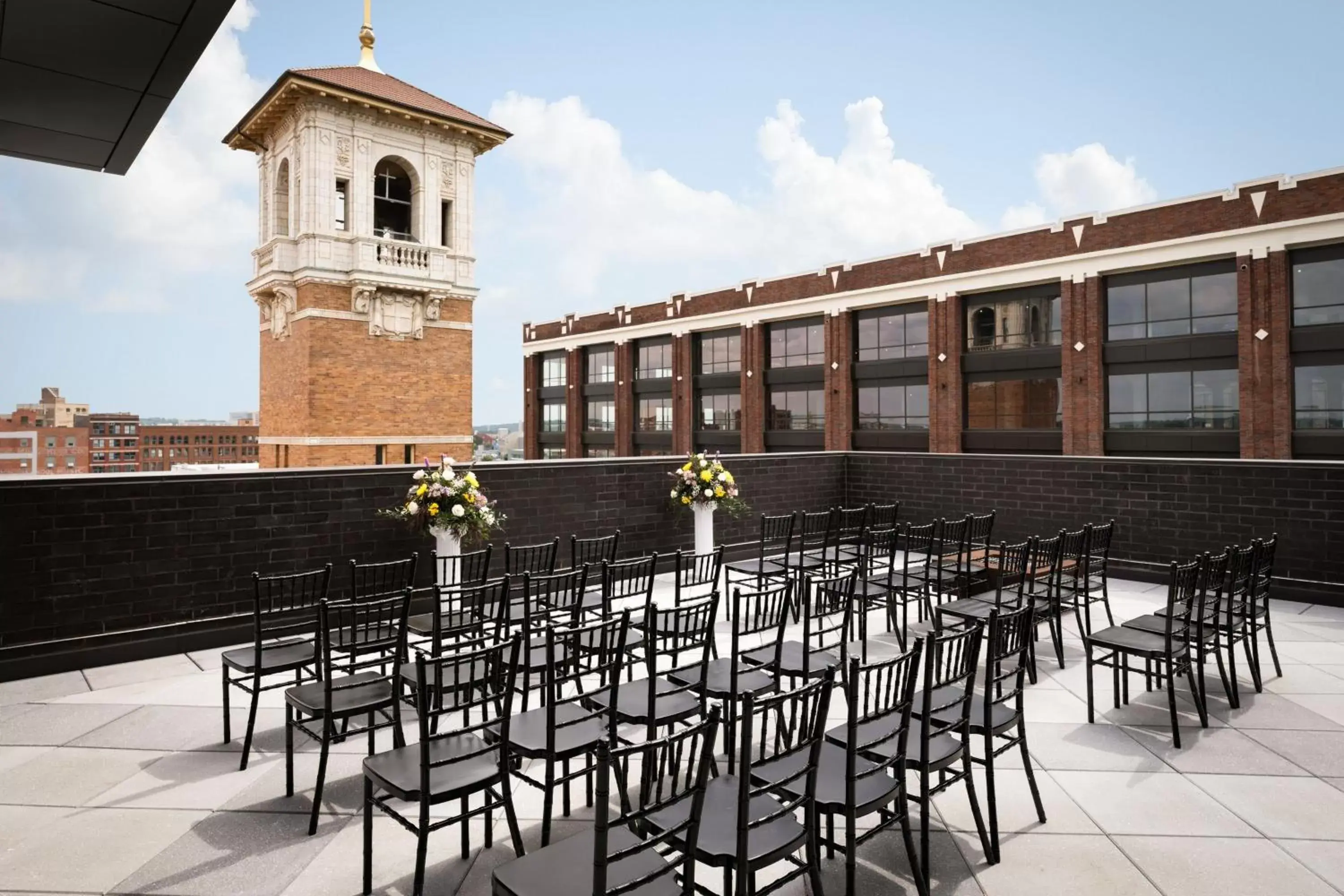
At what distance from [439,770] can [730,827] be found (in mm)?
1397

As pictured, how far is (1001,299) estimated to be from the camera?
88.8ft

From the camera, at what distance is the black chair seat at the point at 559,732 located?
11.9 feet

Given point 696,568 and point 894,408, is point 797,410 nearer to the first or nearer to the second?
point 894,408

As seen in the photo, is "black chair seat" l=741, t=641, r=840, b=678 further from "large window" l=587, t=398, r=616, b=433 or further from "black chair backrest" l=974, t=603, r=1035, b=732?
"large window" l=587, t=398, r=616, b=433

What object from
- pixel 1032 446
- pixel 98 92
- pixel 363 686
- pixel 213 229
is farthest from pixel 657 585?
pixel 213 229

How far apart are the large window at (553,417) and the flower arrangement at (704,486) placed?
37.2 meters

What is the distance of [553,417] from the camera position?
160 ft

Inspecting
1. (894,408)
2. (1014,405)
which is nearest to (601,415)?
(894,408)

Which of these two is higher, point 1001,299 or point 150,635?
point 1001,299

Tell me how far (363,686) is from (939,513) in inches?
433

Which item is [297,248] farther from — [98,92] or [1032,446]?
[1032,446]

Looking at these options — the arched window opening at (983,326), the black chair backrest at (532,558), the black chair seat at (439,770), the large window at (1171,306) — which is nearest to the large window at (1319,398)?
the large window at (1171,306)

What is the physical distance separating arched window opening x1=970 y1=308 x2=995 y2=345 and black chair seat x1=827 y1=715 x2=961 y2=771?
2615cm

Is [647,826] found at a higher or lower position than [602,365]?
lower
